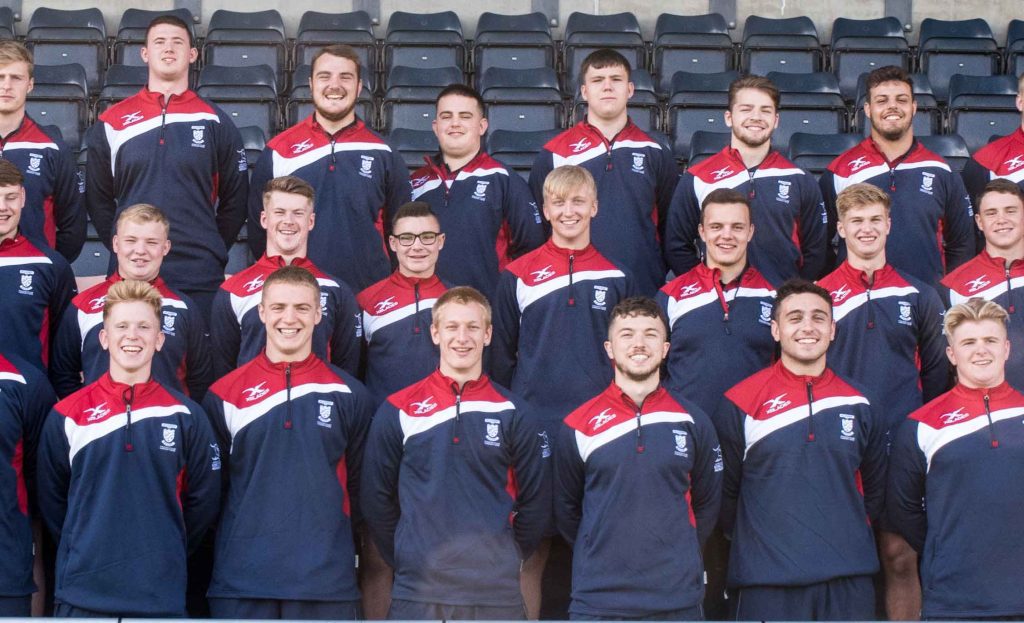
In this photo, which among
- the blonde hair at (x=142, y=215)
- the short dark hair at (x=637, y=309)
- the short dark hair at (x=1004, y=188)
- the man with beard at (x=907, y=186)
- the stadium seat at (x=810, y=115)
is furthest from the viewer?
the stadium seat at (x=810, y=115)

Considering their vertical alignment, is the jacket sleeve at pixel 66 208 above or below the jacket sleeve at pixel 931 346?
above

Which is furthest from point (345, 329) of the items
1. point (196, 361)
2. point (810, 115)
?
point (810, 115)

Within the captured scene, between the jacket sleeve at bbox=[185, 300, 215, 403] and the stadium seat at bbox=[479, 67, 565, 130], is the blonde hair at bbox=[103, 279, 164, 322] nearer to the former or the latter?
the jacket sleeve at bbox=[185, 300, 215, 403]

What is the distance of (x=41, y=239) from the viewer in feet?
18.5

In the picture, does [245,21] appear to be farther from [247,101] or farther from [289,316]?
[289,316]

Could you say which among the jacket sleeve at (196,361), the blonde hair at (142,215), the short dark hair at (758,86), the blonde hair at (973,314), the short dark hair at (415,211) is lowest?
the jacket sleeve at (196,361)

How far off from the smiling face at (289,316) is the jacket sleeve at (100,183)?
3.99 feet

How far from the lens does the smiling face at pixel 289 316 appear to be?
490 centimetres

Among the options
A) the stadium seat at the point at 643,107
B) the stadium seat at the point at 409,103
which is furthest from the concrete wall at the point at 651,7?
the stadium seat at the point at 409,103

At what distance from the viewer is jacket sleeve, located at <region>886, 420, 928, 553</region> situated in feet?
16.0

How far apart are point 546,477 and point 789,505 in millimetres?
810

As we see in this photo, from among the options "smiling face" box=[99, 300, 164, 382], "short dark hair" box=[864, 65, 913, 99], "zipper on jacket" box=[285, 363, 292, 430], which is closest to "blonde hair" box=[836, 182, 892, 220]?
"short dark hair" box=[864, 65, 913, 99]

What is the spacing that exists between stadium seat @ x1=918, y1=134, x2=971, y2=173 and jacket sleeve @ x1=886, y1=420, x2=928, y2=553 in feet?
10.2

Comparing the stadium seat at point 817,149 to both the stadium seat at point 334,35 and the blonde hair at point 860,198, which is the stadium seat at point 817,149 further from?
the stadium seat at point 334,35
